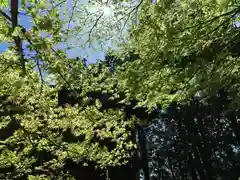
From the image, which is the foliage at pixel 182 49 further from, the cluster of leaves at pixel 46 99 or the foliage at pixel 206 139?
the foliage at pixel 206 139

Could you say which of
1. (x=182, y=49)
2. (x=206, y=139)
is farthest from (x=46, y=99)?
(x=206, y=139)

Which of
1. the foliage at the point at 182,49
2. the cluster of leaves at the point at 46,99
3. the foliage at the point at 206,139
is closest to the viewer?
the cluster of leaves at the point at 46,99

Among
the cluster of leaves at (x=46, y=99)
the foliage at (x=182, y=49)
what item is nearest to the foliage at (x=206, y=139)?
the cluster of leaves at (x=46, y=99)

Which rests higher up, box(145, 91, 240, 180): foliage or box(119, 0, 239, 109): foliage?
box(145, 91, 240, 180): foliage

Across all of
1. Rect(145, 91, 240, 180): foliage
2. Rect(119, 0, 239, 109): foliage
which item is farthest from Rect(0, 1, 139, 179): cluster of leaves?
Rect(145, 91, 240, 180): foliage

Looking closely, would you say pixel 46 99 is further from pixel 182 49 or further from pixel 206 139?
pixel 206 139

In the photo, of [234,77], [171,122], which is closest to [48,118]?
[234,77]

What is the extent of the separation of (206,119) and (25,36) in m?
20.6

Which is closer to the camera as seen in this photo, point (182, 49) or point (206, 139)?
point (182, 49)

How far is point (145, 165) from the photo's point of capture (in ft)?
65.0

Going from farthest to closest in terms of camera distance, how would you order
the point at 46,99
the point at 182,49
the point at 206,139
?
the point at 206,139 → the point at 46,99 → the point at 182,49

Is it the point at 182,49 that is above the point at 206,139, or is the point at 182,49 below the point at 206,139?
below

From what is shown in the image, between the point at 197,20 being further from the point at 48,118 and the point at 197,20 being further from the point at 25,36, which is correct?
the point at 48,118

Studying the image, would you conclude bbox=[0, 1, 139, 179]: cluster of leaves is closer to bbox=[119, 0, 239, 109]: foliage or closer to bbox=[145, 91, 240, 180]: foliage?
bbox=[119, 0, 239, 109]: foliage
